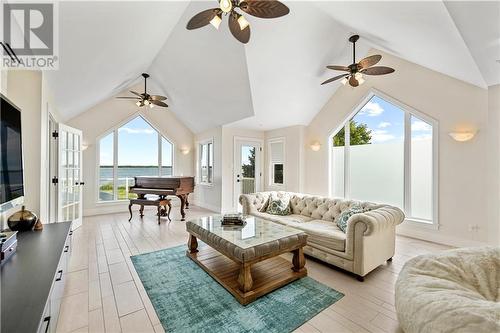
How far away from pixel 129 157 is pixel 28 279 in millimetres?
5546

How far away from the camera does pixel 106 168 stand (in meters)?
6.02

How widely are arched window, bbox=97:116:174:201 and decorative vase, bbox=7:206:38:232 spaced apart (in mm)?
4012

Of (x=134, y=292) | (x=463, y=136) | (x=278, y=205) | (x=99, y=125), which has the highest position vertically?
(x=99, y=125)

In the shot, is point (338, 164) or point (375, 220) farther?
point (338, 164)

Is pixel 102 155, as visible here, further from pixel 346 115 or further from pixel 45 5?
pixel 346 115

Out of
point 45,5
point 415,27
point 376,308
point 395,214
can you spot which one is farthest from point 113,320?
point 415,27

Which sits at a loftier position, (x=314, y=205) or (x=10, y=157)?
(x=10, y=157)

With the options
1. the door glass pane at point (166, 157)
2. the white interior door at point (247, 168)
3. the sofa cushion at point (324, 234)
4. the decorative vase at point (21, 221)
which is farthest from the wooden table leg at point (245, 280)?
the door glass pane at point (166, 157)

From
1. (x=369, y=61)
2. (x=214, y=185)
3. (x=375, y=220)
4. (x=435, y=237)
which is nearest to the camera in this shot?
(x=375, y=220)

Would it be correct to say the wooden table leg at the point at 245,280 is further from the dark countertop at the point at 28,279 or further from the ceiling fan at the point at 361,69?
the ceiling fan at the point at 361,69

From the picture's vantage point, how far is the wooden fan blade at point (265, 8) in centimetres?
199

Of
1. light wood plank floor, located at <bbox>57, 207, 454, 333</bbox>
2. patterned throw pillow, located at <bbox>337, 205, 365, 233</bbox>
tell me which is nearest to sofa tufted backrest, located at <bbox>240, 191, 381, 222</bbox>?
patterned throw pillow, located at <bbox>337, 205, 365, 233</bbox>

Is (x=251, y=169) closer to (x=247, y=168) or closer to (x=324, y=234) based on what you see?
(x=247, y=168)

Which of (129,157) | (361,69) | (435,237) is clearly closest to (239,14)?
(361,69)
